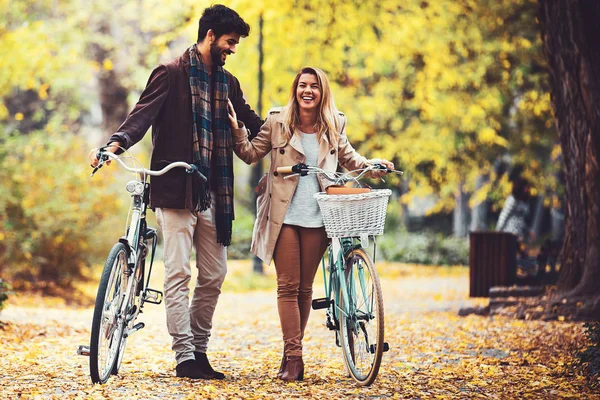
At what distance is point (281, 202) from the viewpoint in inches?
219

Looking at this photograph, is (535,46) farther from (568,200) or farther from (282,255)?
(282,255)

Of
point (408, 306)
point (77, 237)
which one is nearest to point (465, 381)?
point (408, 306)

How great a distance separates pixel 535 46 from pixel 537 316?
7208 mm

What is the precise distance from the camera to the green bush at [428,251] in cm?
2197

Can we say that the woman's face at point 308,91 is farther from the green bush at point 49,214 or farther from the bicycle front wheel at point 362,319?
the green bush at point 49,214

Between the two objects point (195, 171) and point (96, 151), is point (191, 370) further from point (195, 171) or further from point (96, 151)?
point (96, 151)

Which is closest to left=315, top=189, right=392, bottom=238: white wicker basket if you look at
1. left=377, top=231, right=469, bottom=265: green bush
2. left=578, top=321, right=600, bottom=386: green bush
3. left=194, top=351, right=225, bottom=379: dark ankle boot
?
left=194, top=351, right=225, bottom=379: dark ankle boot

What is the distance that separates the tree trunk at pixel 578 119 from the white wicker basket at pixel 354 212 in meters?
4.27

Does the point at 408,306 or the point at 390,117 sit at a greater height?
the point at 390,117

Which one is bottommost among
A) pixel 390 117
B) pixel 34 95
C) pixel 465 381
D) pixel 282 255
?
pixel 465 381

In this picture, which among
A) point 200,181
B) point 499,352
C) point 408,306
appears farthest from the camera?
point 408,306

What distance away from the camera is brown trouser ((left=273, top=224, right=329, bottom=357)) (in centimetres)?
556

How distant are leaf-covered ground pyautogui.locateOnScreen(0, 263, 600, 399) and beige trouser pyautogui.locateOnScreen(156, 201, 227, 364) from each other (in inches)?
10.7

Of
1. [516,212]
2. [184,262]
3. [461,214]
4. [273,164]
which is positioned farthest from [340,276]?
[461,214]
